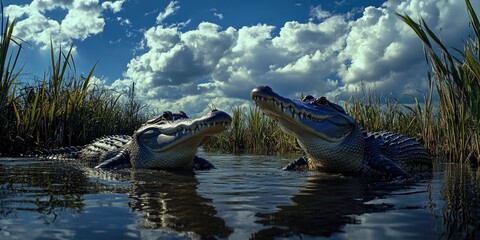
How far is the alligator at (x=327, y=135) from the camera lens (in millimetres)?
5009

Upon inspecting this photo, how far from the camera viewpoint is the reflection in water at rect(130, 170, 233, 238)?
1.98 m

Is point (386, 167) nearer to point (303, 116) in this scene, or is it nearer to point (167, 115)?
point (303, 116)

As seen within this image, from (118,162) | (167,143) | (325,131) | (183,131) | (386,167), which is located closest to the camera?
(386,167)

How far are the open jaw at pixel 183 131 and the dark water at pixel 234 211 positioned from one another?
1473 millimetres

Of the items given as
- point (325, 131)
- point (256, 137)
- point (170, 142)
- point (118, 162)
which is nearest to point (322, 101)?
point (325, 131)

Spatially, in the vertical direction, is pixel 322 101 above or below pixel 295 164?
above

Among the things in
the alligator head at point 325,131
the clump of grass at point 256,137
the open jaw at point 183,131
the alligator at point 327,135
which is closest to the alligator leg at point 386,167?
the alligator at point 327,135

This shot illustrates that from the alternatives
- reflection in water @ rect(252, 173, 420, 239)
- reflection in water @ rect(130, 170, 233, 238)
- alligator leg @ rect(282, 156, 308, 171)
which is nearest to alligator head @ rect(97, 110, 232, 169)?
alligator leg @ rect(282, 156, 308, 171)

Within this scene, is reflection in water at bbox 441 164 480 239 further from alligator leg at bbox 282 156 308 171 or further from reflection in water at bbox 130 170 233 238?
alligator leg at bbox 282 156 308 171

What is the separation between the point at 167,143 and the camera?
→ 19.1 feet

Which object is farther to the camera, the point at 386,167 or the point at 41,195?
the point at 386,167

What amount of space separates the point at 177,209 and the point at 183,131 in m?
3.16

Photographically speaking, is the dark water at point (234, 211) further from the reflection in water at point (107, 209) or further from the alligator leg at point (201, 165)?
the alligator leg at point (201, 165)

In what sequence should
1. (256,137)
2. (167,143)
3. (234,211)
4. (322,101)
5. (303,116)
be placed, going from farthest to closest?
(256,137)
(167,143)
(322,101)
(303,116)
(234,211)
